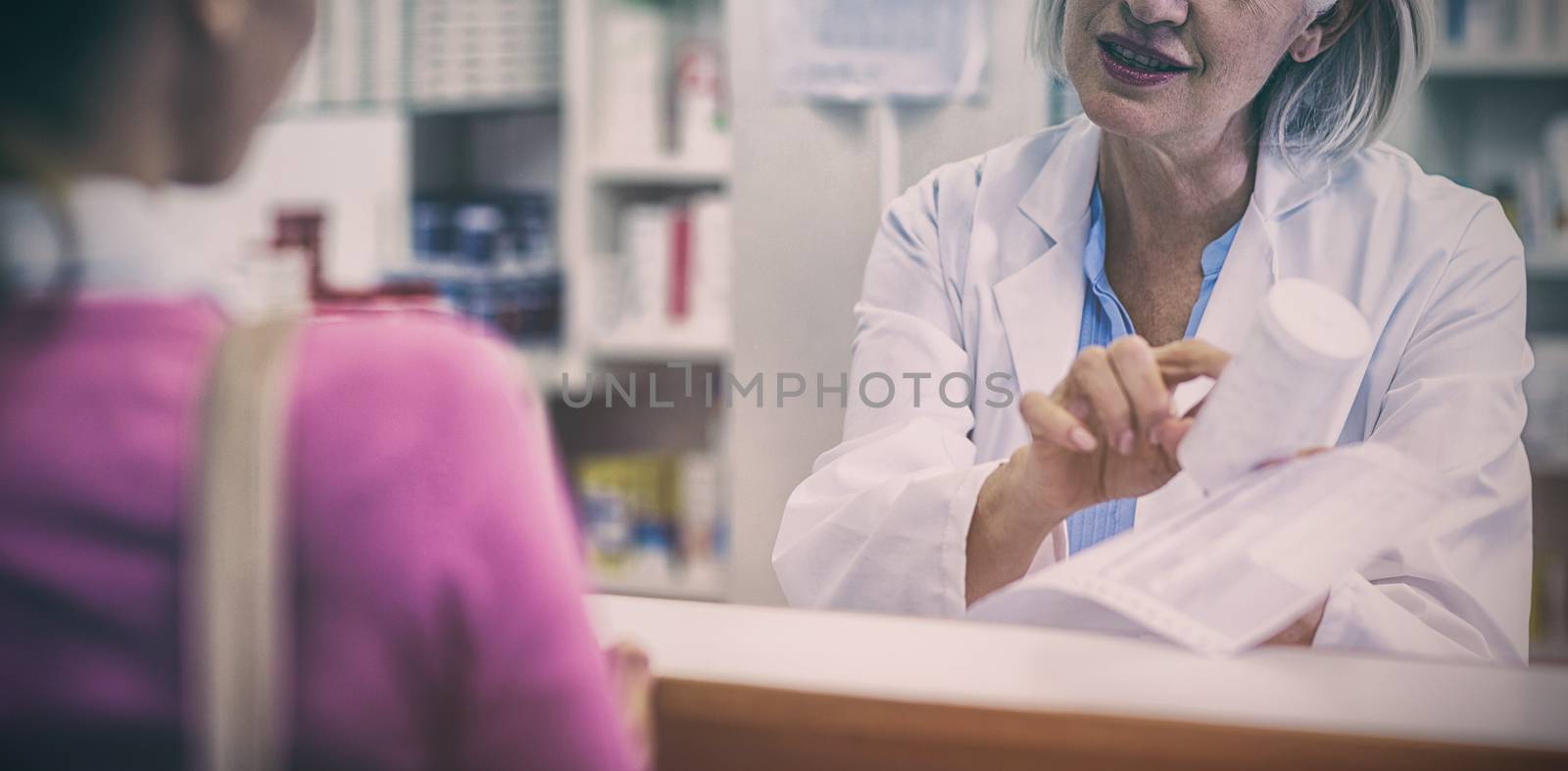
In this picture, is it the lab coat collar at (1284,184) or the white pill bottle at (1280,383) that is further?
the lab coat collar at (1284,184)

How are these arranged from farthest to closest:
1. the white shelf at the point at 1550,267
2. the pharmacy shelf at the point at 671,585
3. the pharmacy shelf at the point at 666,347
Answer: the pharmacy shelf at the point at 671,585 → the pharmacy shelf at the point at 666,347 → the white shelf at the point at 1550,267

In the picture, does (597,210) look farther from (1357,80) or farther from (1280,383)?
(1280,383)

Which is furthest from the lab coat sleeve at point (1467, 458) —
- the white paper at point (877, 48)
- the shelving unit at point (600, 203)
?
the shelving unit at point (600, 203)

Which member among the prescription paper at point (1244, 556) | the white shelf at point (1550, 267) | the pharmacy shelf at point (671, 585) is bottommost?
the pharmacy shelf at point (671, 585)

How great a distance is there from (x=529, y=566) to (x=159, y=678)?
0.48 ft

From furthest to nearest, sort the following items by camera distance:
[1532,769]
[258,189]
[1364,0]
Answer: [258,189] < [1364,0] < [1532,769]

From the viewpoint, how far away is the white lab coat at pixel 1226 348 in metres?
0.96

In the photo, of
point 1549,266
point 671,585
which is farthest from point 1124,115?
point 671,585

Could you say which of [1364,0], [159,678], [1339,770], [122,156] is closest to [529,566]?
[159,678]

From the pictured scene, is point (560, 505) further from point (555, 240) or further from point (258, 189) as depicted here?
point (258, 189)

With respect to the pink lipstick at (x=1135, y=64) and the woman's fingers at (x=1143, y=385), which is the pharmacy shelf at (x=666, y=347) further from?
the woman's fingers at (x=1143, y=385)

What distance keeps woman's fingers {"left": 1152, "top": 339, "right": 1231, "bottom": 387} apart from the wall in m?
0.33

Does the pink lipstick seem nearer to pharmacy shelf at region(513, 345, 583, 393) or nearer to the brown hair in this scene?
the brown hair

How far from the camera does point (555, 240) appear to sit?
2445mm
